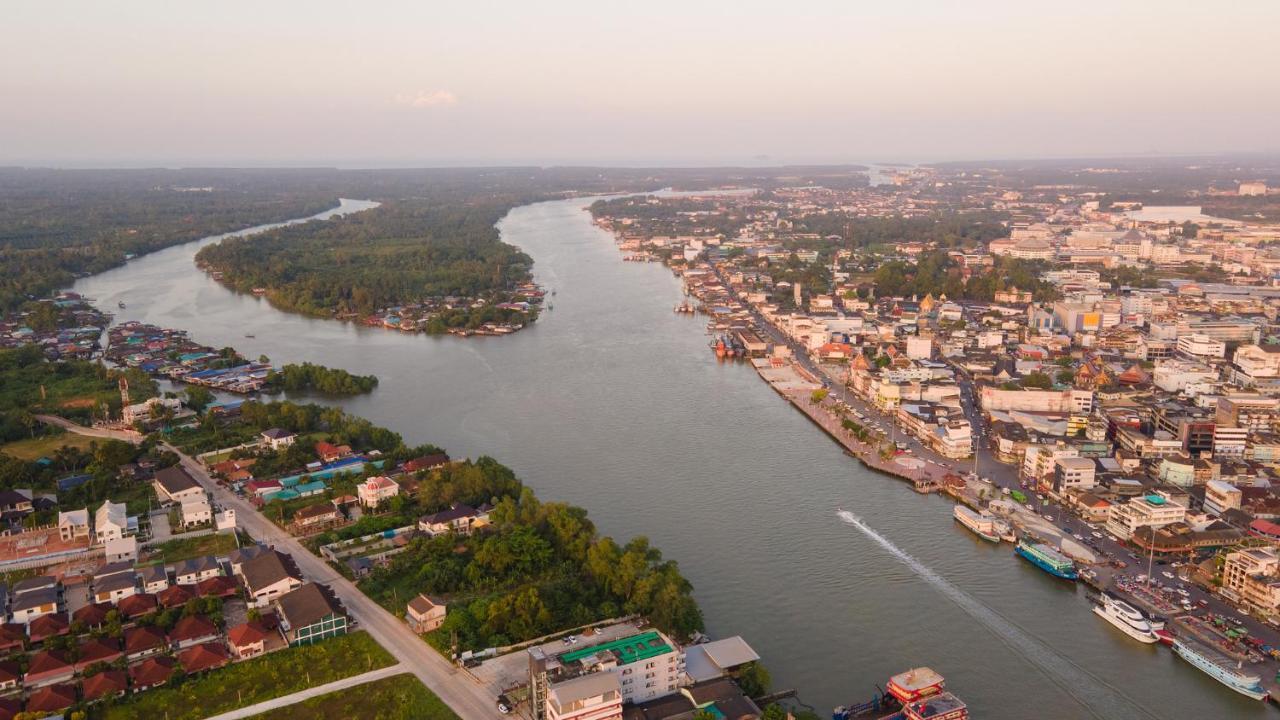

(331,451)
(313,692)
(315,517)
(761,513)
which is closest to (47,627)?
(313,692)

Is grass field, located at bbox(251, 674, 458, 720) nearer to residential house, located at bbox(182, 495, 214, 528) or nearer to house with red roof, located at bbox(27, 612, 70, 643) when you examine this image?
house with red roof, located at bbox(27, 612, 70, 643)

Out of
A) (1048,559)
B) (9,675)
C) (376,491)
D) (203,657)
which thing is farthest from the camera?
(376,491)

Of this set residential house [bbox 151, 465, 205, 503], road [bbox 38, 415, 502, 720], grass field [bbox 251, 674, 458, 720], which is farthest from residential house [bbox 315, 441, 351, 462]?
grass field [bbox 251, 674, 458, 720]

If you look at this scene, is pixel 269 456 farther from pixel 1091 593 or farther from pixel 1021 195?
pixel 1021 195

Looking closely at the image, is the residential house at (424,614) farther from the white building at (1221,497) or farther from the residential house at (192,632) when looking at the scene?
the white building at (1221,497)

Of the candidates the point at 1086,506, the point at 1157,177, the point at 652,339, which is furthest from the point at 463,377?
the point at 1157,177

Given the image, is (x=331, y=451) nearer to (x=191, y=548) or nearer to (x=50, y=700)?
(x=191, y=548)

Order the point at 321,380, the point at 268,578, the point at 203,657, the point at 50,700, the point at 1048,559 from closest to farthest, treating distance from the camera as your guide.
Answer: the point at 50,700
the point at 203,657
the point at 268,578
the point at 1048,559
the point at 321,380
